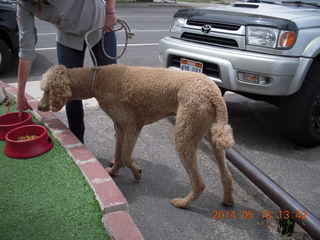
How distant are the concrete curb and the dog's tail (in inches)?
31.0

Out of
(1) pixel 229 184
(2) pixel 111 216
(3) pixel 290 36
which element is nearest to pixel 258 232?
(1) pixel 229 184

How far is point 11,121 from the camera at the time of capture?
348 centimetres

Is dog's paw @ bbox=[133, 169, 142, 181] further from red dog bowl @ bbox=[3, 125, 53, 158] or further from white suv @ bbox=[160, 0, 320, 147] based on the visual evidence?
white suv @ bbox=[160, 0, 320, 147]

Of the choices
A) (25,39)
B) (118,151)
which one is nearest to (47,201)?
(118,151)

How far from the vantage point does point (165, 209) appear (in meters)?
2.74

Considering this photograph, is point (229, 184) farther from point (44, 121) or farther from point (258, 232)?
point (44, 121)

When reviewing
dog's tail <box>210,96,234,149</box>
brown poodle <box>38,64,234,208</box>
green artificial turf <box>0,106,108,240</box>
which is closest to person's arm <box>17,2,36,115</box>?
brown poodle <box>38,64,234,208</box>

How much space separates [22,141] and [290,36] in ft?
9.49

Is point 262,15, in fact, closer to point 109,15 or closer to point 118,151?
point 109,15

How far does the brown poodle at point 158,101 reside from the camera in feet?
7.79

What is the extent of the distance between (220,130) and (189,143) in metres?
0.32

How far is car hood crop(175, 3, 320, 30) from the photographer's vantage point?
11.4ft

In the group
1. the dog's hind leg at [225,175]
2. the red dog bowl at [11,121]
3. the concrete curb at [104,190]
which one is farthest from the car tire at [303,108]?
the red dog bowl at [11,121]

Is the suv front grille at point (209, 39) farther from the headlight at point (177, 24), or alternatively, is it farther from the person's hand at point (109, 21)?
the person's hand at point (109, 21)
